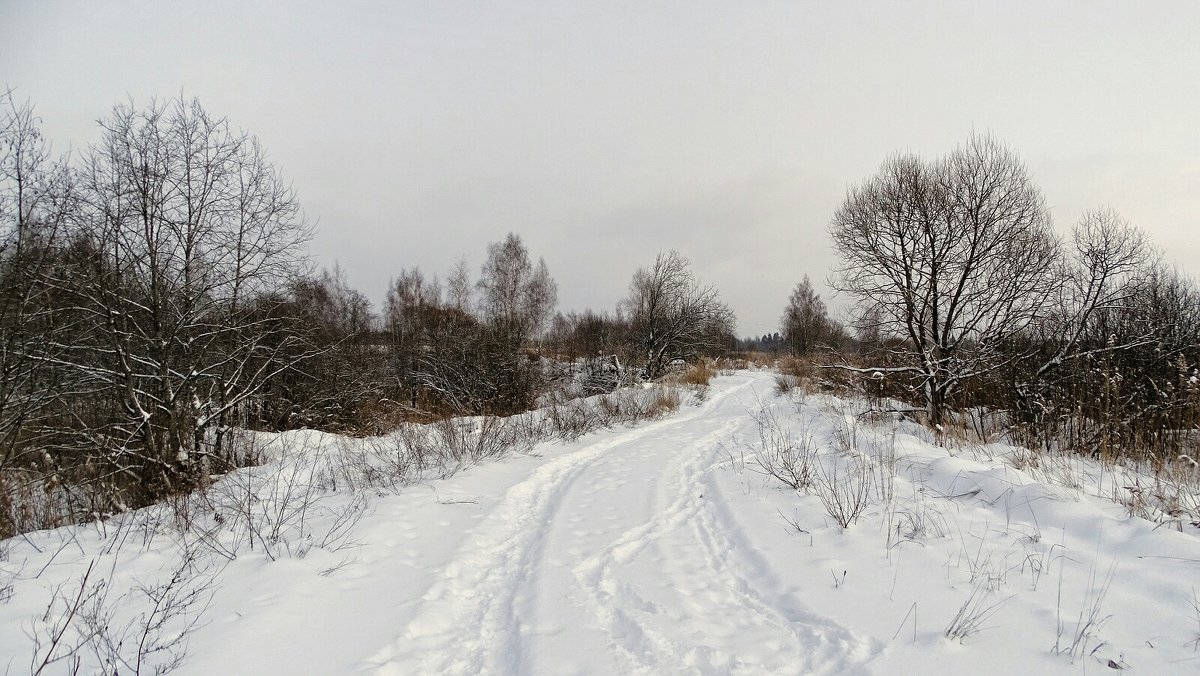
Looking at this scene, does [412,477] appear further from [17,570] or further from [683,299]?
[683,299]

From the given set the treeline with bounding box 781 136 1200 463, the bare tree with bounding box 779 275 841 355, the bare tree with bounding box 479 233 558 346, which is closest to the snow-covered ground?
the treeline with bounding box 781 136 1200 463

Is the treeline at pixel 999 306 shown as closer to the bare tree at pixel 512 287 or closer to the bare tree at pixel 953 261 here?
the bare tree at pixel 953 261

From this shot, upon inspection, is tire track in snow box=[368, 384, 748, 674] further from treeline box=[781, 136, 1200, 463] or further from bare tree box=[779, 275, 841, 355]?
bare tree box=[779, 275, 841, 355]

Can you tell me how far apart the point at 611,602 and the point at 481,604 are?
952 millimetres

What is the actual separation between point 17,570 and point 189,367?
21.5 feet

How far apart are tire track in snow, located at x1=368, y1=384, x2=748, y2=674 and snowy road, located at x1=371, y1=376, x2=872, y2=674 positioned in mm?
10

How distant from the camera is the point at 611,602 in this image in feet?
10.3

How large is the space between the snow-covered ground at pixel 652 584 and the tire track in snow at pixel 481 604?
0.7 inches

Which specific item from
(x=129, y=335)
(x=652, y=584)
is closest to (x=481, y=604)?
(x=652, y=584)

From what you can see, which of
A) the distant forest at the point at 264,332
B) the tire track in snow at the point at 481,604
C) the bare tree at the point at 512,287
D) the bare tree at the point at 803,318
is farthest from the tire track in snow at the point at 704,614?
the bare tree at the point at 803,318

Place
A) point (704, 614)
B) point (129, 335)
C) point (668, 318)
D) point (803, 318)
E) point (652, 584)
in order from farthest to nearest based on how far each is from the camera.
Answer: point (803, 318) → point (668, 318) → point (129, 335) → point (652, 584) → point (704, 614)

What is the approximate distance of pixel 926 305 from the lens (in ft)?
37.8

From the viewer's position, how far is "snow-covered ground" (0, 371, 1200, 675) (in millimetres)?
2361

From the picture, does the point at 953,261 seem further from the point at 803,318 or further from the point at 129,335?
the point at 803,318
